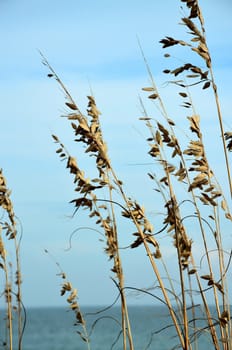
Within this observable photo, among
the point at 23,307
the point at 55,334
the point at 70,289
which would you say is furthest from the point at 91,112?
the point at 55,334

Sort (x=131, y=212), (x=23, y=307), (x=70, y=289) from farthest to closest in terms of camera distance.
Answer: (x=70, y=289) → (x=23, y=307) → (x=131, y=212)

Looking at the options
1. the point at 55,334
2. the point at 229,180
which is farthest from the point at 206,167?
the point at 55,334

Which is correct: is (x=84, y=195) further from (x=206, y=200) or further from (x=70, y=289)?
(x=70, y=289)

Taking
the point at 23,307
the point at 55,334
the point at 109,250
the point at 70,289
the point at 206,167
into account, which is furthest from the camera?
the point at 55,334

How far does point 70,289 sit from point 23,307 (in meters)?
0.41

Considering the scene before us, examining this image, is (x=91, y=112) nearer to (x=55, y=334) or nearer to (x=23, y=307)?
(x=23, y=307)

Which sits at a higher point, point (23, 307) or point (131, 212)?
point (131, 212)

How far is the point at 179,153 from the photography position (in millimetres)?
2105

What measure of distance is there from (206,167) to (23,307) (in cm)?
92

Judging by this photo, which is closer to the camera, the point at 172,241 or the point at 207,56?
the point at 207,56

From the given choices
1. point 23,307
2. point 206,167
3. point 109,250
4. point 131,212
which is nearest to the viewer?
point 131,212

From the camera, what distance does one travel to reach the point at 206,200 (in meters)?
2.06

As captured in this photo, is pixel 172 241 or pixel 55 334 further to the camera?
pixel 55 334

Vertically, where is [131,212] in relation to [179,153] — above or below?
below
